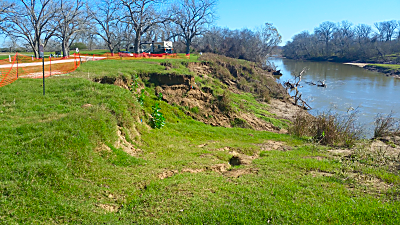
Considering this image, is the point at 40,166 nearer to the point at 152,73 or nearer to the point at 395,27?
the point at 152,73

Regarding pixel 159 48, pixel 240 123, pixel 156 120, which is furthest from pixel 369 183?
pixel 159 48

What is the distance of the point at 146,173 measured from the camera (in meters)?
7.07

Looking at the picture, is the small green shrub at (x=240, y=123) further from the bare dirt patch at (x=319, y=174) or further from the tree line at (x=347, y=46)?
the tree line at (x=347, y=46)

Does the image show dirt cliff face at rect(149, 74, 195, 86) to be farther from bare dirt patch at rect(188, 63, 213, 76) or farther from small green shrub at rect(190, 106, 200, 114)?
bare dirt patch at rect(188, 63, 213, 76)

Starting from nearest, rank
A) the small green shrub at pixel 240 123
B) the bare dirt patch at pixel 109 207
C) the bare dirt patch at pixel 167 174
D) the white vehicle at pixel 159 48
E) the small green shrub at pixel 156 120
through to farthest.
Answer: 1. the bare dirt patch at pixel 109 207
2. the bare dirt patch at pixel 167 174
3. the small green shrub at pixel 156 120
4. the small green shrub at pixel 240 123
5. the white vehicle at pixel 159 48

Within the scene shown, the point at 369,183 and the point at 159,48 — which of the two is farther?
the point at 159,48

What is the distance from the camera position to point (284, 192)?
6.11 meters

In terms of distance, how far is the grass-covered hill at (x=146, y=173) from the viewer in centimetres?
506

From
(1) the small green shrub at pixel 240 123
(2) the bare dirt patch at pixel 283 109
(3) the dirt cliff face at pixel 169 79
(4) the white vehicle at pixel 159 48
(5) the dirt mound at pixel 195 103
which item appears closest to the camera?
(5) the dirt mound at pixel 195 103

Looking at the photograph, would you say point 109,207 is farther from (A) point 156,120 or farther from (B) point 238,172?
(A) point 156,120

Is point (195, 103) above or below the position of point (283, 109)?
above

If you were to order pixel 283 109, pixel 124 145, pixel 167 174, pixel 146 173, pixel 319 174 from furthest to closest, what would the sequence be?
pixel 283 109 → pixel 124 145 → pixel 319 174 → pixel 167 174 → pixel 146 173

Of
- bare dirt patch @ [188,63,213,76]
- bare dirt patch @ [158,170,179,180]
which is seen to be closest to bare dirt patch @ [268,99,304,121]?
bare dirt patch @ [188,63,213,76]

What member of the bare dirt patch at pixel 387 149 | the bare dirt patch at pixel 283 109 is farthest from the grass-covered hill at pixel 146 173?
the bare dirt patch at pixel 283 109
